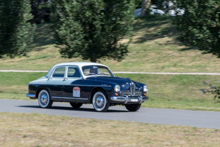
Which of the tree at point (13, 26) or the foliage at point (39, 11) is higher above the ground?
the foliage at point (39, 11)

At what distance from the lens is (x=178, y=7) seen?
808 inches

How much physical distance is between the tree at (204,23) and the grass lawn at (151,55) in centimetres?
1175

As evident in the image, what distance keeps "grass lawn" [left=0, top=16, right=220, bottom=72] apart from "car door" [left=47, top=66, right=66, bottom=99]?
1384 cm

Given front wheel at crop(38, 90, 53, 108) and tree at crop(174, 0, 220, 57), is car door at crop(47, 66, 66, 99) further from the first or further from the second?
tree at crop(174, 0, 220, 57)

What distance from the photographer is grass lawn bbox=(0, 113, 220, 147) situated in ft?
25.3

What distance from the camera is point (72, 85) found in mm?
14500

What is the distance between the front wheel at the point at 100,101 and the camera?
45.0ft

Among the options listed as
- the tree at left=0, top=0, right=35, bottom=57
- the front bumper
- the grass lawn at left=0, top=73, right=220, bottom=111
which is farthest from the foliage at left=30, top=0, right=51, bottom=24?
the front bumper

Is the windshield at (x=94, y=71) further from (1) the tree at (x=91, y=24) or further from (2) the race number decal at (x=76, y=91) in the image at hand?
(1) the tree at (x=91, y=24)

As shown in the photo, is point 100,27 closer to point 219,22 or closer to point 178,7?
point 178,7

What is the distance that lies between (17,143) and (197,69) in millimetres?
25608

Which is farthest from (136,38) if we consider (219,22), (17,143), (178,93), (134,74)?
(17,143)

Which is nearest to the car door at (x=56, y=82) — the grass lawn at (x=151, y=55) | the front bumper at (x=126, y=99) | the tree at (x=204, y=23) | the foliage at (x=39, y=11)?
the front bumper at (x=126, y=99)

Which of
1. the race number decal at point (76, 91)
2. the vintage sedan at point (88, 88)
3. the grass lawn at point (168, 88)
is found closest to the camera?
the vintage sedan at point (88, 88)
